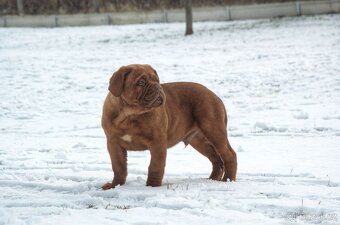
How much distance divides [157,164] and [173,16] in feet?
102

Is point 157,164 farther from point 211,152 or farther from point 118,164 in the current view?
point 211,152

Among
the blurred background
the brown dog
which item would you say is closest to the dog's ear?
the brown dog

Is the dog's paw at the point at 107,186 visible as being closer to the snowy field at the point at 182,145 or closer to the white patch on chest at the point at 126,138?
the snowy field at the point at 182,145

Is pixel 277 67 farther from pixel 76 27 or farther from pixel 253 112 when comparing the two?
pixel 76 27

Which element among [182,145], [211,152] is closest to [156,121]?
[211,152]

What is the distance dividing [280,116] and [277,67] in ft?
23.8

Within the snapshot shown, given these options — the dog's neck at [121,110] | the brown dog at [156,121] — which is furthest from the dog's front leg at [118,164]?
the dog's neck at [121,110]

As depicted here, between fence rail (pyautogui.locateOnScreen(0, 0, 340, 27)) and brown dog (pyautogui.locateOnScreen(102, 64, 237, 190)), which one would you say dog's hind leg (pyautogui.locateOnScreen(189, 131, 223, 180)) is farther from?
fence rail (pyautogui.locateOnScreen(0, 0, 340, 27))

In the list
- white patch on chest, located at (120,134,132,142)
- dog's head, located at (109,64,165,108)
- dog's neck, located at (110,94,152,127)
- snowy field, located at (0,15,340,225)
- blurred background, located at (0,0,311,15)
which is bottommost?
snowy field, located at (0,15,340,225)

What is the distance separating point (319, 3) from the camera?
33250mm

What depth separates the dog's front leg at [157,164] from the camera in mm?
5367

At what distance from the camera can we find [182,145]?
9.63 metres

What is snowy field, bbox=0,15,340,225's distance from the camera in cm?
467

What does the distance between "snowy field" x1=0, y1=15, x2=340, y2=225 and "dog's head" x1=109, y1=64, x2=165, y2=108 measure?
843 millimetres
